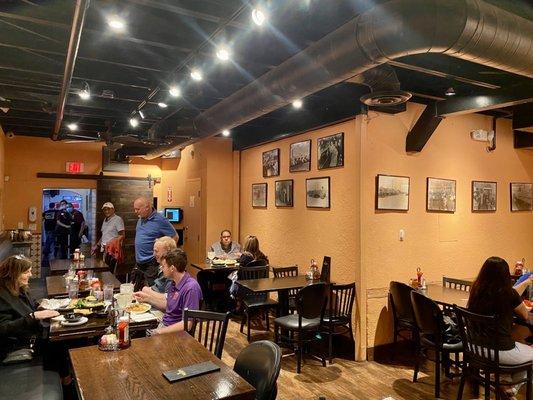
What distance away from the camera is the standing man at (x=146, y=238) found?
499 cm

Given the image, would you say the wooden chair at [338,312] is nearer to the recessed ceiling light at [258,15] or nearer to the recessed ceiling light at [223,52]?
the recessed ceiling light at [223,52]

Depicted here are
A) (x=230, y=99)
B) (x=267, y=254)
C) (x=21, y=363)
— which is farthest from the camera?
(x=267, y=254)

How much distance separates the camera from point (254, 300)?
5023 millimetres

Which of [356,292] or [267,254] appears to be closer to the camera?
[356,292]

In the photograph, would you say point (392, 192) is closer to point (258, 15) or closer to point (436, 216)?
point (436, 216)

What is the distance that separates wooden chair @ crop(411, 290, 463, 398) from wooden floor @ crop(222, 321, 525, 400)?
0.15m

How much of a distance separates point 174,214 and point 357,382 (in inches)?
223

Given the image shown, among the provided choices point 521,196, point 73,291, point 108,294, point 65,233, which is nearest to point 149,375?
point 108,294

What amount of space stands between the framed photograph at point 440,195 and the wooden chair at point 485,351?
1986 mm

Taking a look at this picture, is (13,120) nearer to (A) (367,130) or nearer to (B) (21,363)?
(B) (21,363)

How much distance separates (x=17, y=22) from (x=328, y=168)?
347 cm

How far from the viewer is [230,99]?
14.2 ft

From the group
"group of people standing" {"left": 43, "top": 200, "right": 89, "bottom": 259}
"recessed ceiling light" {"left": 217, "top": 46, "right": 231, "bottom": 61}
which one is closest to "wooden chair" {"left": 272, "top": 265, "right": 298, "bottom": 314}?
"recessed ceiling light" {"left": 217, "top": 46, "right": 231, "bottom": 61}

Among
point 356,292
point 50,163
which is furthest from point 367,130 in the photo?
point 50,163
